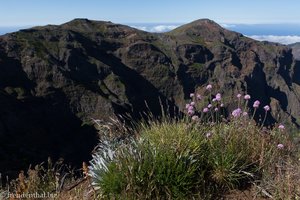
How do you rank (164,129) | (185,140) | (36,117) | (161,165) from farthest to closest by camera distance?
(36,117) < (164,129) < (185,140) < (161,165)

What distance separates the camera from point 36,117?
15388cm

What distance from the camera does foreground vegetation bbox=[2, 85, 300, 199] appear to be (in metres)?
6.23

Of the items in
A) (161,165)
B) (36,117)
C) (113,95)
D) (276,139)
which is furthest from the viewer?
(113,95)

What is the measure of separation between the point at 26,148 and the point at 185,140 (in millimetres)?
124229

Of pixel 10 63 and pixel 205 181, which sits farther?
pixel 10 63

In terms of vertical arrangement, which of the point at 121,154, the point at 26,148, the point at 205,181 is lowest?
the point at 26,148

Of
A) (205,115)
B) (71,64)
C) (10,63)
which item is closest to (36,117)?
(10,63)

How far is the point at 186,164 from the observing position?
21.2 feet

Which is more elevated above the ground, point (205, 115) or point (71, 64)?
point (205, 115)

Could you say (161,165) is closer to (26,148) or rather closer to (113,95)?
(26,148)

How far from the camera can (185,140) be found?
6.72 meters

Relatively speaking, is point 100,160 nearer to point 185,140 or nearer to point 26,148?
point 185,140

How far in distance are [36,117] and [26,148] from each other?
1145 inches

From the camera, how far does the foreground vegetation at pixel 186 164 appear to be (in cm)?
623
